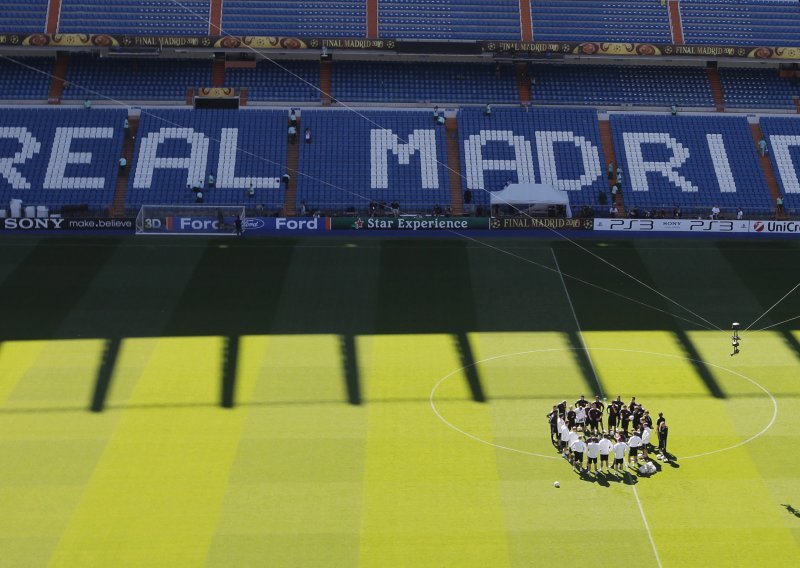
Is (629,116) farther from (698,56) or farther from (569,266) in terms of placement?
(569,266)

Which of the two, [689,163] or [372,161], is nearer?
[372,161]

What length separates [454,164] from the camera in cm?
6575

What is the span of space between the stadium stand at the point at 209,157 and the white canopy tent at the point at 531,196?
39.5 feet

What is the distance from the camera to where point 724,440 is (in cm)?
4000

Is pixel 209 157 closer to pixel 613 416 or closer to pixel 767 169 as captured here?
pixel 767 169

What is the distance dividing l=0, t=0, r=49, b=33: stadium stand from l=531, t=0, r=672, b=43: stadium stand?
3013cm

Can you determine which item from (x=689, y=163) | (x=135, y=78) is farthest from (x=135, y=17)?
(x=689, y=163)

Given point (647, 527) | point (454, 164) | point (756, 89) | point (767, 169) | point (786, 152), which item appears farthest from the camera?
point (756, 89)

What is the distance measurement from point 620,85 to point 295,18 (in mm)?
20324

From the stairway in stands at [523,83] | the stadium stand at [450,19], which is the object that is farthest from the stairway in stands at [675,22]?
the stadium stand at [450,19]

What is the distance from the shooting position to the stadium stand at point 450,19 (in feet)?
233

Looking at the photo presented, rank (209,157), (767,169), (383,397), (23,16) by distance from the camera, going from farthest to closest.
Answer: (23,16) < (767,169) < (209,157) < (383,397)

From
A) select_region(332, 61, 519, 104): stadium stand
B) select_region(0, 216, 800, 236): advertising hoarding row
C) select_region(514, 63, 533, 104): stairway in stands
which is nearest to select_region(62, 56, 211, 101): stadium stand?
select_region(332, 61, 519, 104): stadium stand

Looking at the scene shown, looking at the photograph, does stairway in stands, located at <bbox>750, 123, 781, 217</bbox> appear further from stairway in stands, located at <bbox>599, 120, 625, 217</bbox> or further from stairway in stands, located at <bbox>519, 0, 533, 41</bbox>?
stairway in stands, located at <bbox>519, 0, 533, 41</bbox>
